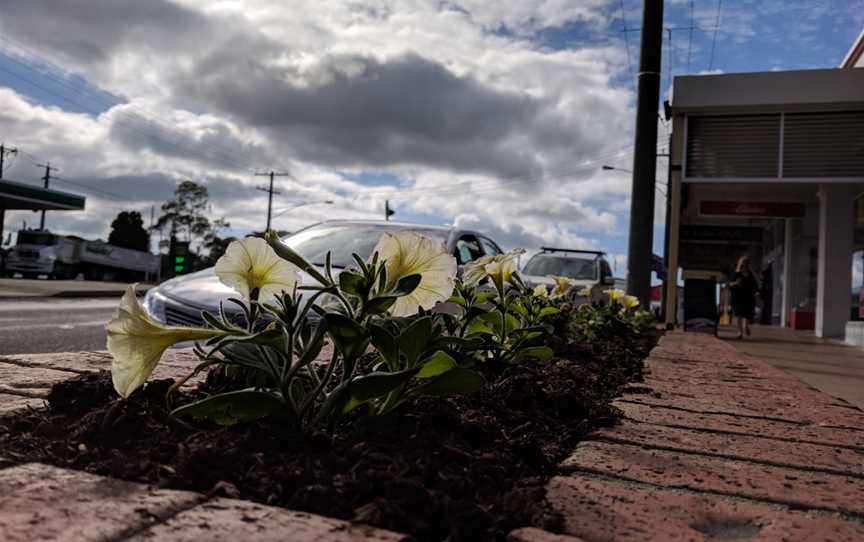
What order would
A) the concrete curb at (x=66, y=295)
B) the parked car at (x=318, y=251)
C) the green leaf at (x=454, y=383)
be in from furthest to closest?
1. the concrete curb at (x=66, y=295)
2. the parked car at (x=318, y=251)
3. the green leaf at (x=454, y=383)

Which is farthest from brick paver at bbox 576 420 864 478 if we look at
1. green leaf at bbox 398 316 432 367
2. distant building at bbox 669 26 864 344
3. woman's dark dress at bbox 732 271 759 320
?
woman's dark dress at bbox 732 271 759 320

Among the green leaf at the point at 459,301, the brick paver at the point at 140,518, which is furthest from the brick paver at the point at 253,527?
the green leaf at the point at 459,301

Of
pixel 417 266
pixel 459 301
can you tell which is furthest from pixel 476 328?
pixel 417 266

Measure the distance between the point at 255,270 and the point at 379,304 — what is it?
435 mm

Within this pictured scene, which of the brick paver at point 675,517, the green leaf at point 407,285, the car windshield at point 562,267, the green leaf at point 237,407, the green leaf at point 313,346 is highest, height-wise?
the car windshield at point 562,267

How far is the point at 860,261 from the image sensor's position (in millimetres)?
14781

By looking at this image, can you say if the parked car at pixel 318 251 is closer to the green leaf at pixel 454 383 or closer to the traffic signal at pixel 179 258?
the green leaf at pixel 454 383

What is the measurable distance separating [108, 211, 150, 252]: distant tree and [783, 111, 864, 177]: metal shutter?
80304 mm

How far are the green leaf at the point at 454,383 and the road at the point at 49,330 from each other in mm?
6453

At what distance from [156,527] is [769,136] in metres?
13.7

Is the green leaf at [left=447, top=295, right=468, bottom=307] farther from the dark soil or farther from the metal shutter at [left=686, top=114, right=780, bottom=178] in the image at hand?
the metal shutter at [left=686, top=114, right=780, bottom=178]

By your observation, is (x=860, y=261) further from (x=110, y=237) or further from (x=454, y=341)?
(x=110, y=237)

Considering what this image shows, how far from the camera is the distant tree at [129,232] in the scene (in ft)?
270

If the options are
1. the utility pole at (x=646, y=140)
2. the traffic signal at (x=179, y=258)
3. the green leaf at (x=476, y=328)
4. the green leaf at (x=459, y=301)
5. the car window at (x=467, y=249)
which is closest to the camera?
the green leaf at (x=459, y=301)
